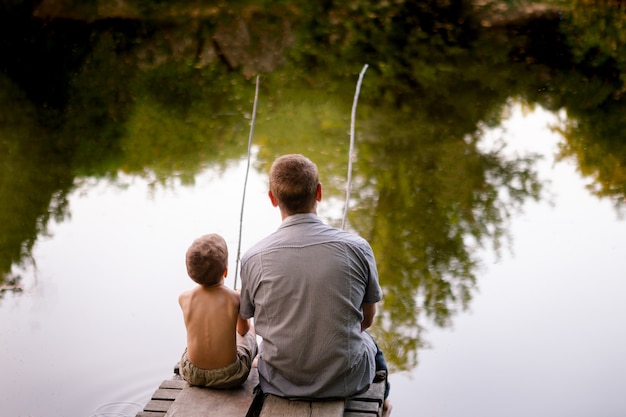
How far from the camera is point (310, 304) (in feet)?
6.81

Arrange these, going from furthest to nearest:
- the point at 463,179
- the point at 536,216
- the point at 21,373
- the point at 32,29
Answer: the point at 32,29 → the point at 463,179 → the point at 536,216 → the point at 21,373

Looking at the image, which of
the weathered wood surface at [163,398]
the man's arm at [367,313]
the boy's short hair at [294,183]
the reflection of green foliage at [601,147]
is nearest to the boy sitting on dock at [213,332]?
the weathered wood surface at [163,398]

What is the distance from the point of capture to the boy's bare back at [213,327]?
225 centimetres

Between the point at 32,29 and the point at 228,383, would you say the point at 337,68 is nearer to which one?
the point at 32,29

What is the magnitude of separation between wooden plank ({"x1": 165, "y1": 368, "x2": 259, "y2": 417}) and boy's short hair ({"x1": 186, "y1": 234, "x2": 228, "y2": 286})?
12.4 inches

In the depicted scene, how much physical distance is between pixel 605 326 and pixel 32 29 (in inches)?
264

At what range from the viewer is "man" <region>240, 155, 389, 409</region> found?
208 cm

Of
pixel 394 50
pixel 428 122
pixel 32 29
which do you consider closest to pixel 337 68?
pixel 394 50

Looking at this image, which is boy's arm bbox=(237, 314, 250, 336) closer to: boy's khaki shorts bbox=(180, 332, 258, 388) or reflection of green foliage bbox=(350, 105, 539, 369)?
boy's khaki shorts bbox=(180, 332, 258, 388)

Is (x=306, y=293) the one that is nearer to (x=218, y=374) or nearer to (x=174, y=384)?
(x=218, y=374)

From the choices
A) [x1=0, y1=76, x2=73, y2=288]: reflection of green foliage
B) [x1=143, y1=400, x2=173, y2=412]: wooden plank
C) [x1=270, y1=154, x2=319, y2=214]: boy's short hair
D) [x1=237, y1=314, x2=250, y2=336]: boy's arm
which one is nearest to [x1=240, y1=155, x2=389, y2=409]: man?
[x1=270, y1=154, x2=319, y2=214]: boy's short hair

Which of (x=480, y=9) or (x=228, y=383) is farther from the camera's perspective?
(x=480, y=9)

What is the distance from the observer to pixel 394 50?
299 inches

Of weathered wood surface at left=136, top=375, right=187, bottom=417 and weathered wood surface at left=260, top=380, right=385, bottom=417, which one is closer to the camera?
weathered wood surface at left=260, top=380, right=385, bottom=417
